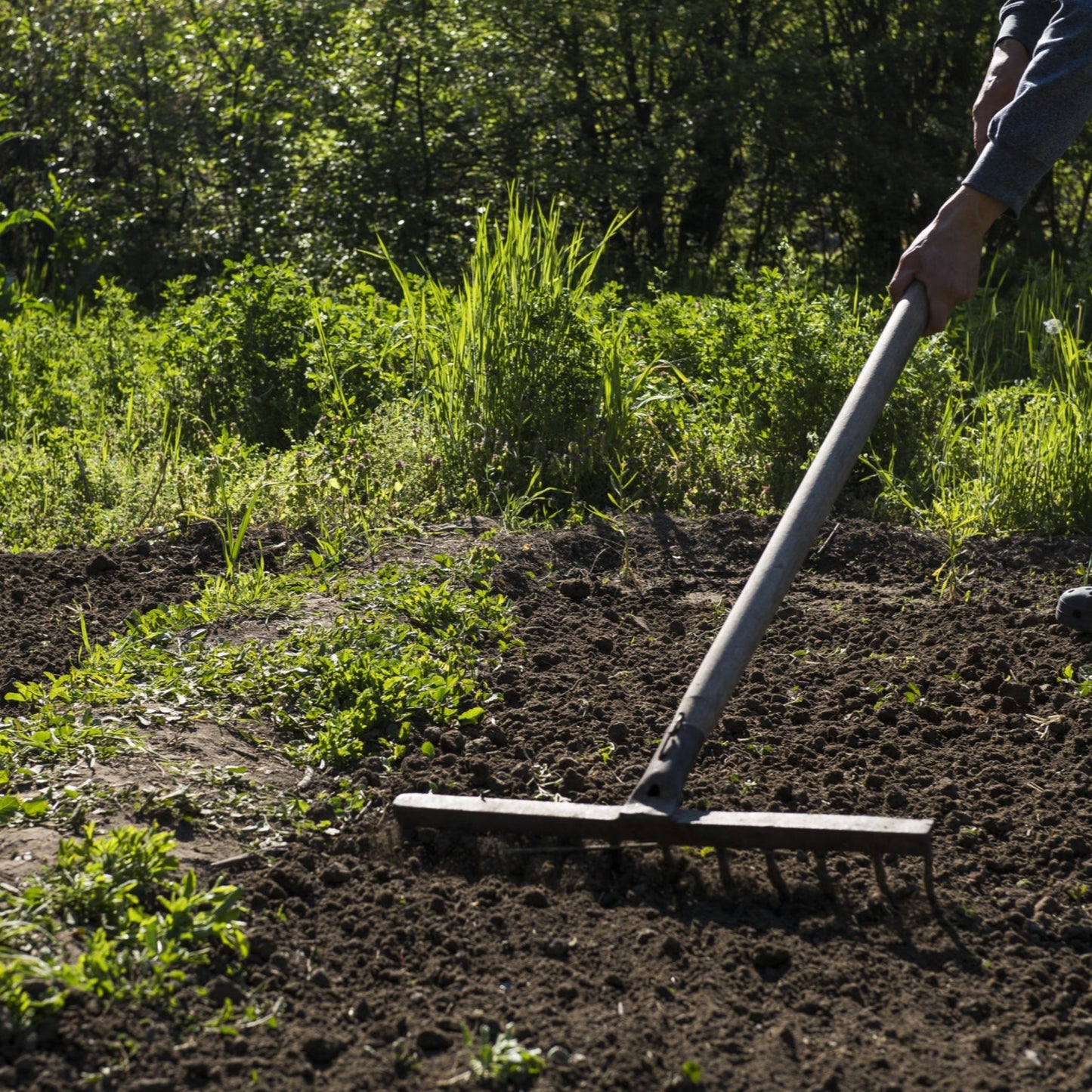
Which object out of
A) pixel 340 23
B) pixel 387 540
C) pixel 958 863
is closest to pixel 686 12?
pixel 340 23

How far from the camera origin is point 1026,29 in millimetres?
3400

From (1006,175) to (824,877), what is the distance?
1.60m

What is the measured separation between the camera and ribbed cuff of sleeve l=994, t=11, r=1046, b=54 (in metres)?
3.40

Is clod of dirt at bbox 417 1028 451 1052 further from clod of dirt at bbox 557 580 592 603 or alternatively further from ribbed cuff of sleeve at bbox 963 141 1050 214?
ribbed cuff of sleeve at bbox 963 141 1050 214

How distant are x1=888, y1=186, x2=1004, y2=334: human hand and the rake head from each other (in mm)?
1260

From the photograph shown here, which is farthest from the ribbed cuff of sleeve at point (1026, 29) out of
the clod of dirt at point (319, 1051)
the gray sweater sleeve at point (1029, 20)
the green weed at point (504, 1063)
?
the clod of dirt at point (319, 1051)

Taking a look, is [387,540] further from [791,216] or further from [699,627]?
[791,216]

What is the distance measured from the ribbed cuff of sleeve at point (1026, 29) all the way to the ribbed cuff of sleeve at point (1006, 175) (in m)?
0.81

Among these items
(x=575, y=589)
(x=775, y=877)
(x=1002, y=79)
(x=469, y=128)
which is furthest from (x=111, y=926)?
(x=469, y=128)

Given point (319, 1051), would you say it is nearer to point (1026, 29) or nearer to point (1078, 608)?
point (1078, 608)

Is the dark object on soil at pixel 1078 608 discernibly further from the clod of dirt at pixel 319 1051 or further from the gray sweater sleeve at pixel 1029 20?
the clod of dirt at pixel 319 1051

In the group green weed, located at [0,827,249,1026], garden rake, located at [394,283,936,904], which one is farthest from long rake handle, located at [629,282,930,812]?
green weed, located at [0,827,249,1026]

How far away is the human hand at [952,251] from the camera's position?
9.25 feet

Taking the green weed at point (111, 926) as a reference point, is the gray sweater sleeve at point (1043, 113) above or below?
above
